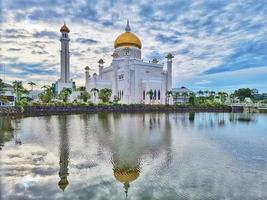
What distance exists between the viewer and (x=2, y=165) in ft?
30.4

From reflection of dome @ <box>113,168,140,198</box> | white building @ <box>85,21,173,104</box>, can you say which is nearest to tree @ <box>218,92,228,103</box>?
white building @ <box>85,21,173,104</box>

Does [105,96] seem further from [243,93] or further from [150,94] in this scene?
[243,93]

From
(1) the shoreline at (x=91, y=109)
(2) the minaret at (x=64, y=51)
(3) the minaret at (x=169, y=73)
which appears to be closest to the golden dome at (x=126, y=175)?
(1) the shoreline at (x=91, y=109)

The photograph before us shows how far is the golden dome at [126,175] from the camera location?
797cm

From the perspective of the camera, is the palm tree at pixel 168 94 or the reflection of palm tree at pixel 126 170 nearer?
the reflection of palm tree at pixel 126 170

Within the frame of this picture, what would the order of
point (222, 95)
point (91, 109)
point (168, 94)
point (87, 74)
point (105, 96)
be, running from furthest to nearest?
point (222, 95)
point (87, 74)
point (168, 94)
point (105, 96)
point (91, 109)

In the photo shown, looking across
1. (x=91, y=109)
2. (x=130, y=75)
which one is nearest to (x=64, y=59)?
(x=130, y=75)

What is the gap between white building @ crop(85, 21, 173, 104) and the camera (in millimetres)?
57344

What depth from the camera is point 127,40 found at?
58.2 meters

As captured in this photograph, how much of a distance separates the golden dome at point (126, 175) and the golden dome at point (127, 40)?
5206cm

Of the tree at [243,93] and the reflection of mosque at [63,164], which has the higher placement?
the tree at [243,93]

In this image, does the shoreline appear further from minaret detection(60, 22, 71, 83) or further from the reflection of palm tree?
the reflection of palm tree

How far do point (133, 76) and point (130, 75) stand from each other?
2.59 ft

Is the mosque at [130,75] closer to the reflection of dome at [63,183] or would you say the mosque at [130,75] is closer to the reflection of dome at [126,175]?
the reflection of dome at [126,175]
